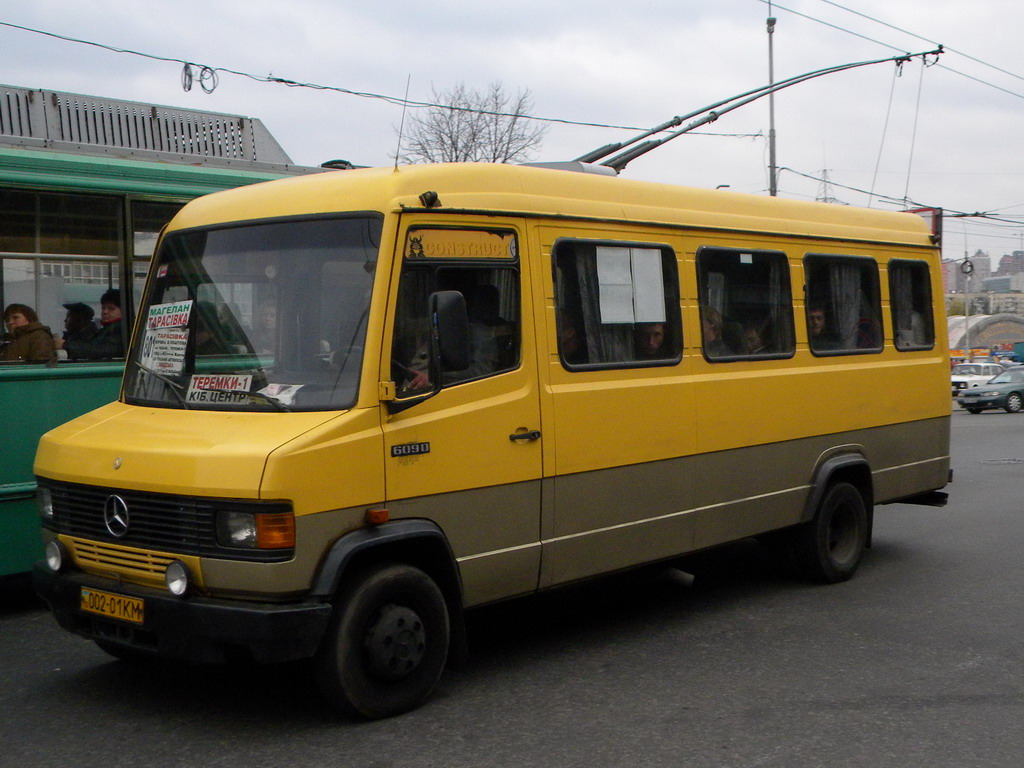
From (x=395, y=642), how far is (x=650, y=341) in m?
2.42

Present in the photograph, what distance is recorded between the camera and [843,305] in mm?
8547

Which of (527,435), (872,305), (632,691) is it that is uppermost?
(872,305)

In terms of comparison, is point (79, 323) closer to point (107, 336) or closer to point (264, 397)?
point (107, 336)

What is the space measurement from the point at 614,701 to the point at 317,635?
1.54m

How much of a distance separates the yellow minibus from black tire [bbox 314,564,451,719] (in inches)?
0.5

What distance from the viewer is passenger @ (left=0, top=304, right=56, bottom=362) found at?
734 centimetres

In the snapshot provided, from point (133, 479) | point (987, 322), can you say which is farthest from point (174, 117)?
point (987, 322)

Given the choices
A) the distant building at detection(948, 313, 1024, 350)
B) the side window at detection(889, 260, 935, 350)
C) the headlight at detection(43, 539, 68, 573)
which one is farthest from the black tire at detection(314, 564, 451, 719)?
the distant building at detection(948, 313, 1024, 350)

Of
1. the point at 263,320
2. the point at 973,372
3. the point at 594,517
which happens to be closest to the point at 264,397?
the point at 263,320

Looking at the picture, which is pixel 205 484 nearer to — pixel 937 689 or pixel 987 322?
pixel 937 689

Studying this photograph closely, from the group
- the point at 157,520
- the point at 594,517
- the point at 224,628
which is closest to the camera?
the point at 224,628

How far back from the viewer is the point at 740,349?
7559mm

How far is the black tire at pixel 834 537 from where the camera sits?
8266 mm

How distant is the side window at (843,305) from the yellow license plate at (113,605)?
4814 mm
